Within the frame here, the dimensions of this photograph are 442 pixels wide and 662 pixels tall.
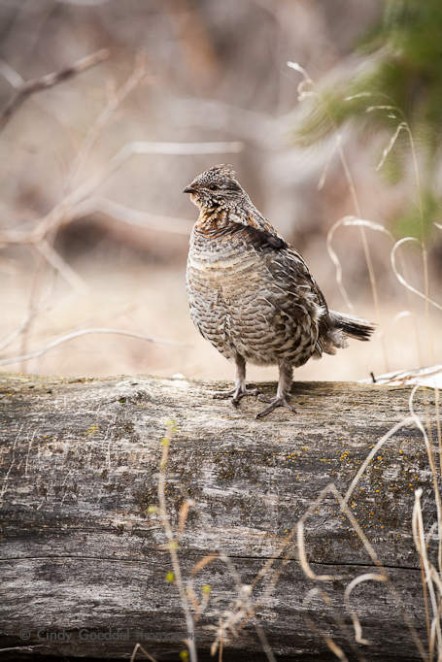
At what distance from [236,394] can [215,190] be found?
79 centimetres

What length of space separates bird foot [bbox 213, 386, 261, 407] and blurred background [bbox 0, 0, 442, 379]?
220 centimetres

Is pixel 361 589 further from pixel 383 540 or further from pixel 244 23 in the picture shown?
pixel 244 23

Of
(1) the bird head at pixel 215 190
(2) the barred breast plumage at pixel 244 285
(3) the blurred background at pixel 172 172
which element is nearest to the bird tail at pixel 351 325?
(2) the barred breast plumage at pixel 244 285

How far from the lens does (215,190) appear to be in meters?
3.14

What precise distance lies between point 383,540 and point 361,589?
0.54 feet

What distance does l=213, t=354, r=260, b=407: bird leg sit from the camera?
3129 mm

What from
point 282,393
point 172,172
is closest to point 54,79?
point 282,393

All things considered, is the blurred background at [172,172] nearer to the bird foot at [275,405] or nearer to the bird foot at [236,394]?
the bird foot at [236,394]

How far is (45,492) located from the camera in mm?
2656

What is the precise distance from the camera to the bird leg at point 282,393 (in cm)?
299

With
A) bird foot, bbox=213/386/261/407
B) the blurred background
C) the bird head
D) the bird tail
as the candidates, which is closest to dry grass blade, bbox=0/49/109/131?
the blurred background

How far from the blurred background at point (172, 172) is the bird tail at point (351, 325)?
205 cm

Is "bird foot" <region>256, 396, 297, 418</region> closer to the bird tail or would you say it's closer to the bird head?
the bird tail

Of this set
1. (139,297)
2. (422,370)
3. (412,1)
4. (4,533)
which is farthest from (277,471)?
(139,297)
